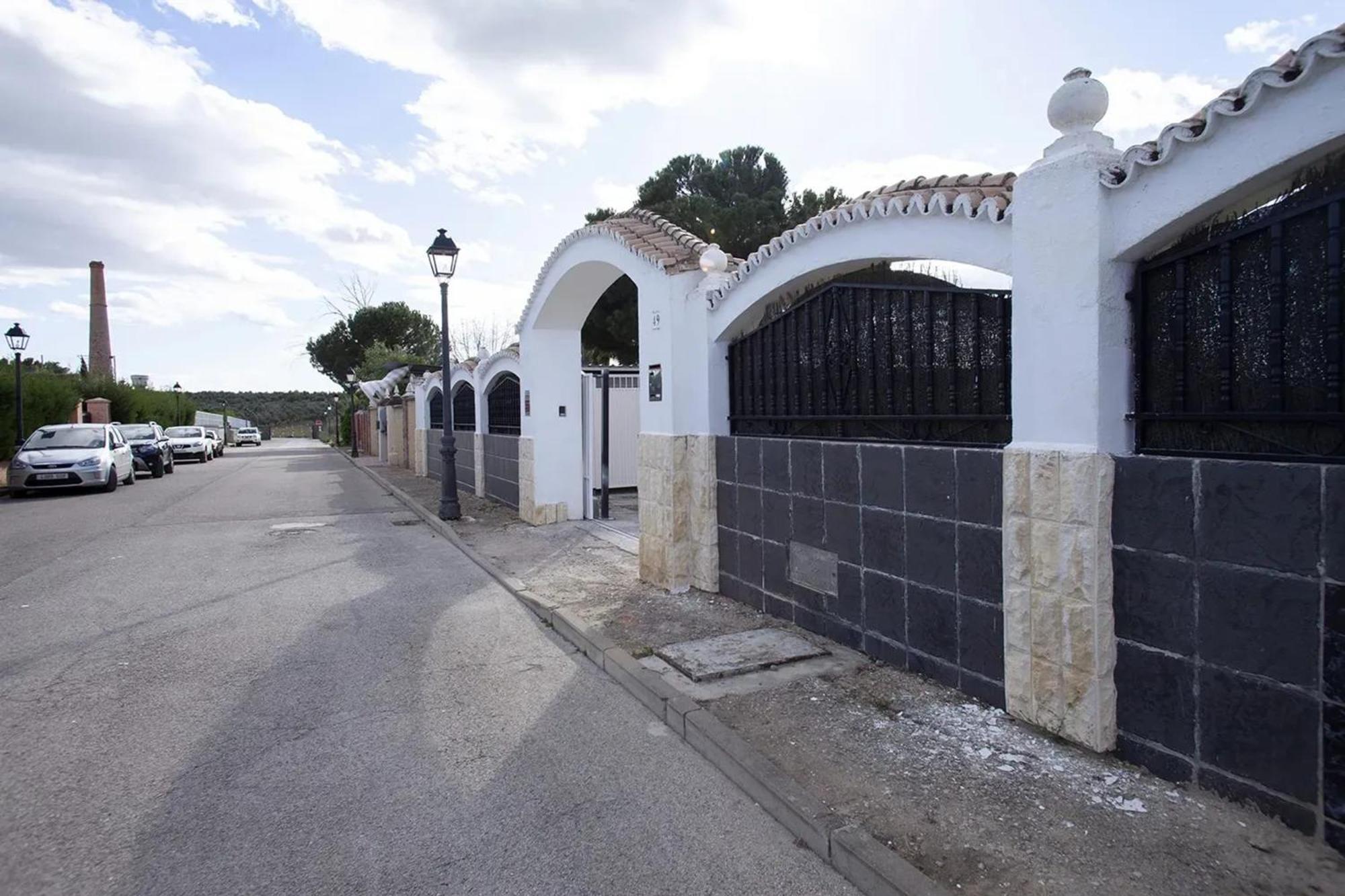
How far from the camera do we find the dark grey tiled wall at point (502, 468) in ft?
41.8

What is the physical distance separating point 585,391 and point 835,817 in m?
9.39

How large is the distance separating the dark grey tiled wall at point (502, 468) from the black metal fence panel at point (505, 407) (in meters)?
0.15

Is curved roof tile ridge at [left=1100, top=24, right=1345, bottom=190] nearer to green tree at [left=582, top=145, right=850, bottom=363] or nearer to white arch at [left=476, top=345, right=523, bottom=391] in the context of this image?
white arch at [left=476, top=345, right=523, bottom=391]

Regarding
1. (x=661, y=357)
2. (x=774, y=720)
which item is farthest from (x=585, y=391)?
(x=774, y=720)

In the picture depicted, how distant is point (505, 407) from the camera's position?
13.4 meters

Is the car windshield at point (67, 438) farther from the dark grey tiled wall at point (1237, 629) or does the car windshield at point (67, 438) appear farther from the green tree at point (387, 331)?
the green tree at point (387, 331)

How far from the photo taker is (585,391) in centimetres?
1202

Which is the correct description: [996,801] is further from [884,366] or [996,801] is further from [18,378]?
[18,378]

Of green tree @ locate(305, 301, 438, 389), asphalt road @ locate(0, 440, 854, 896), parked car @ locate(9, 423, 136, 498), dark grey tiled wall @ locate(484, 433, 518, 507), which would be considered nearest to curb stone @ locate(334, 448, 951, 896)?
asphalt road @ locate(0, 440, 854, 896)

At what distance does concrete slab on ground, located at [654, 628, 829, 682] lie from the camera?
15.8ft

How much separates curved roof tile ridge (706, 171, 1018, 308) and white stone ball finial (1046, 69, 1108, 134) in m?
0.43

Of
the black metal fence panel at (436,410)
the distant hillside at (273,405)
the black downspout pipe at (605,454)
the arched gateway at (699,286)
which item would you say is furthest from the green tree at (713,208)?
the distant hillside at (273,405)

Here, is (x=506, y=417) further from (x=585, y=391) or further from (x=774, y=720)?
(x=774, y=720)

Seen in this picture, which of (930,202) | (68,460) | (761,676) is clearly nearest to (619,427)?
(761,676)
